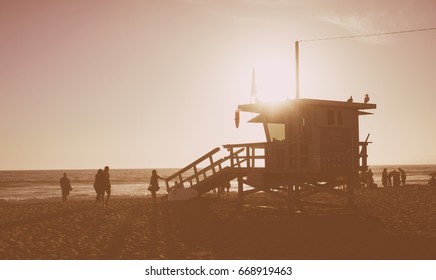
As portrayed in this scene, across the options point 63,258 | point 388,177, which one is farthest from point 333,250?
point 388,177

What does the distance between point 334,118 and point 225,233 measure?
23.0 feet

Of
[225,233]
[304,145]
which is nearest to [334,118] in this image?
[304,145]

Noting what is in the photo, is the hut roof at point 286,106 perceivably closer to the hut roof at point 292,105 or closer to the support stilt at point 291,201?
the hut roof at point 292,105

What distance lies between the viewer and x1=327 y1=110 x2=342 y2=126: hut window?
1760 centimetres

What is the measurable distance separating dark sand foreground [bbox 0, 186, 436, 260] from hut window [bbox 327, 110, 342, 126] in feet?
11.1

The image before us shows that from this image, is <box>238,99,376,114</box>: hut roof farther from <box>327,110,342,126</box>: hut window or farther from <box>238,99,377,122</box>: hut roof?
<box>327,110,342,126</box>: hut window

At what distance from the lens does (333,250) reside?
35.5 ft

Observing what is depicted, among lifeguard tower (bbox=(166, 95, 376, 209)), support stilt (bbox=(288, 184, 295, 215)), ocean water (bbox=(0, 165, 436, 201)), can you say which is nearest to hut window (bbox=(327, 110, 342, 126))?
lifeguard tower (bbox=(166, 95, 376, 209))

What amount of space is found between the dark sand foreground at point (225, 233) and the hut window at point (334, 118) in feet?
11.1

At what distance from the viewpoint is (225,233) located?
1323 cm

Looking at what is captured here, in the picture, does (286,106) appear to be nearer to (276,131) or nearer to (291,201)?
(276,131)

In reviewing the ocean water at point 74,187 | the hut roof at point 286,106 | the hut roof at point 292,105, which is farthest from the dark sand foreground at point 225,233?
the ocean water at point 74,187

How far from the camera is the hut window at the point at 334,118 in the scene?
17598 millimetres

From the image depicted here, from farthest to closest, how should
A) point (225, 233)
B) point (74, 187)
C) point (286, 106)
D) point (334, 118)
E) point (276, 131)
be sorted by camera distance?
point (74, 187) → point (276, 131) → point (334, 118) → point (286, 106) → point (225, 233)
